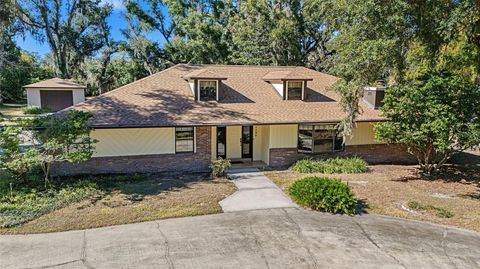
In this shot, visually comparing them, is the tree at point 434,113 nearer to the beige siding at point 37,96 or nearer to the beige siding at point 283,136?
the beige siding at point 283,136

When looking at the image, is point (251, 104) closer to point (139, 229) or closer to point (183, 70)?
point (183, 70)

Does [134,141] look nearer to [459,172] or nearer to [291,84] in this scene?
[291,84]

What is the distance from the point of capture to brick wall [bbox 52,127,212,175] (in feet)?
44.3

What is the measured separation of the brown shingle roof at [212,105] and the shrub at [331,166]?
189cm

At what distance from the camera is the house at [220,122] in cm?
1381

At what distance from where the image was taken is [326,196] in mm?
10273

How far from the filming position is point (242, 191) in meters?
12.1

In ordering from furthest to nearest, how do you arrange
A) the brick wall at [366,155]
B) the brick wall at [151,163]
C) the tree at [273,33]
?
the tree at [273,33], the brick wall at [366,155], the brick wall at [151,163]

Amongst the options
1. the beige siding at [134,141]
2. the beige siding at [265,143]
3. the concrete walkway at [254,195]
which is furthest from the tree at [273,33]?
the concrete walkway at [254,195]

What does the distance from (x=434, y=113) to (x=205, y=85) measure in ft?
31.4

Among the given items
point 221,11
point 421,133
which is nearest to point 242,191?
point 421,133

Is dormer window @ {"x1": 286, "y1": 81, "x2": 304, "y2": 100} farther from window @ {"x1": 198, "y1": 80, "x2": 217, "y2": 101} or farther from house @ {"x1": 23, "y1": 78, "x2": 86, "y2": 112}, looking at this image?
house @ {"x1": 23, "y1": 78, "x2": 86, "y2": 112}

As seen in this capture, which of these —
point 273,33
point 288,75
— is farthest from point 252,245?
point 273,33

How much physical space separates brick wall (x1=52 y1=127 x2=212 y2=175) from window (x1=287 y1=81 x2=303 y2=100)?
15.9 ft
